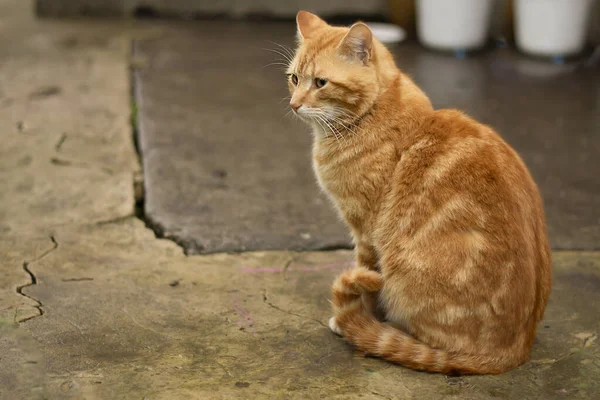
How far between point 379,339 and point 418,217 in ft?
1.38

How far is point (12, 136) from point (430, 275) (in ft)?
9.52

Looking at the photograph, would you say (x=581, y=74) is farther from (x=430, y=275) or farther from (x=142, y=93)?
(x=430, y=275)

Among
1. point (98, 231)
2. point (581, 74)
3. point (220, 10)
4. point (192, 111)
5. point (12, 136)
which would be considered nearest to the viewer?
point (98, 231)

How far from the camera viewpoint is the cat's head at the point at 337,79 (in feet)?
8.80

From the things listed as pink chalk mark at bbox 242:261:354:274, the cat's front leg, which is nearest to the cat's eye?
the cat's front leg

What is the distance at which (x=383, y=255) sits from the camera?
8.80ft

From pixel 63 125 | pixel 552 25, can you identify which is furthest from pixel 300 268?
→ pixel 552 25

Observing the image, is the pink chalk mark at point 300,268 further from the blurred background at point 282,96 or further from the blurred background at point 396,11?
the blurred background at point 396,11

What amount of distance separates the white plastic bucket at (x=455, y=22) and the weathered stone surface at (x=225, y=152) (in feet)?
3.62

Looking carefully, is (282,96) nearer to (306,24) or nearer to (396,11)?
(396,11)

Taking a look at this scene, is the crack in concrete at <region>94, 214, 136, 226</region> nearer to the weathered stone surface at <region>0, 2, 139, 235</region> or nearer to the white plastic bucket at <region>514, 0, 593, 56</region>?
the weathered stone surface at <region>0, 2, 139, 235</region>

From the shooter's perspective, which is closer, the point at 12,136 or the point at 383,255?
the point at 383,255

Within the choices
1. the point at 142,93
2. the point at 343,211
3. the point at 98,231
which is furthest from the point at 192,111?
the point at 343,211

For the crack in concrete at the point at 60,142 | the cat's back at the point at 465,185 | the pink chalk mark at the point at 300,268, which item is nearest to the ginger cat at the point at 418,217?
the cat's back at the point at 465,185
